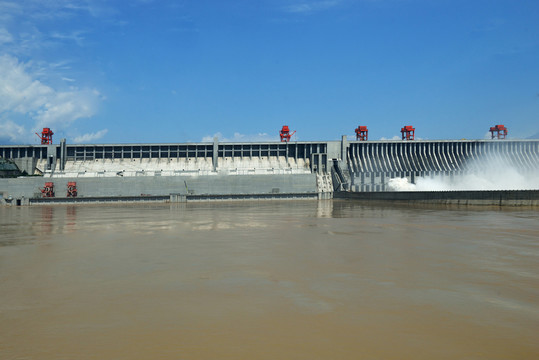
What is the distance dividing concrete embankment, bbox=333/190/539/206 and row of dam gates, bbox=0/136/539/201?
17.9 meters

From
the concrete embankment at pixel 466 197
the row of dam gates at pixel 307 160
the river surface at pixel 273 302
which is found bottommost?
the river surface at pixel 273 302

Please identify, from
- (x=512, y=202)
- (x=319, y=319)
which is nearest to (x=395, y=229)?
(x=319, y=319)

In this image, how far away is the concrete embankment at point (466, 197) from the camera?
30.1 m

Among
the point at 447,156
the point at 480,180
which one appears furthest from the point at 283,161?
the point at 480,180

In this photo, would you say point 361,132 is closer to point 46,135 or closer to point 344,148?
point 344,148

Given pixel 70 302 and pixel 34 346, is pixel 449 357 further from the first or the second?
pixel 70 302

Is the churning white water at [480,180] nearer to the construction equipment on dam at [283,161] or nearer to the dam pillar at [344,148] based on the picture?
the construction equipment on dam at [283,161]

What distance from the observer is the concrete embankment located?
98.9 feet

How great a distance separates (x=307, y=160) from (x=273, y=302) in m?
62.9

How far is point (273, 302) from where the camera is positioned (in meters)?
6.20

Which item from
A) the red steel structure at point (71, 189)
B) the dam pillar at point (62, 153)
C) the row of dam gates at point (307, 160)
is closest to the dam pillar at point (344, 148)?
the row of dam gates at point (307, 160)

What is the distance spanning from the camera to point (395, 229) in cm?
1642

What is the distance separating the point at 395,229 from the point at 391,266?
8044 millimetres

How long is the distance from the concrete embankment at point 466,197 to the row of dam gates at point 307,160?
17.9 metres
